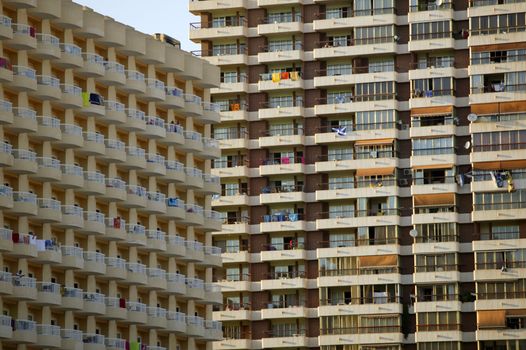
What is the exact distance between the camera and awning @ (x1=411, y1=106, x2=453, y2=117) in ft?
587

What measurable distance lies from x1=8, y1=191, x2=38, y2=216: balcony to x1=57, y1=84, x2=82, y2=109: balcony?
27.2ft

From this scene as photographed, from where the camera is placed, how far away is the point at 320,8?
18525 cm

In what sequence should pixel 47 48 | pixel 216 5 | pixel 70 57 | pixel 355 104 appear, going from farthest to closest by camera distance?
1. pixel 216 5
2. pixel 355 104
3. pixel 70 57
4. pixel 47 48

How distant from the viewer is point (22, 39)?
139 metres

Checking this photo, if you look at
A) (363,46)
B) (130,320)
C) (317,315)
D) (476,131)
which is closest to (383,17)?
(363,46)

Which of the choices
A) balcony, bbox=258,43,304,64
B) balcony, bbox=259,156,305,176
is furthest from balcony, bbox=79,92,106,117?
balcony, bbox=258,43,304,64

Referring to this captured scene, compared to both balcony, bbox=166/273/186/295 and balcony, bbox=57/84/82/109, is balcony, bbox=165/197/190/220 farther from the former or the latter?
balcony, bbox=57/84/82/109

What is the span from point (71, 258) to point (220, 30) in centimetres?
5002

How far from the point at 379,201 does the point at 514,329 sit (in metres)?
17.4

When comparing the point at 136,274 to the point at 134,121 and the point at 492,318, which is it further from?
the point at 492,318

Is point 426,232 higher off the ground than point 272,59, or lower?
lower

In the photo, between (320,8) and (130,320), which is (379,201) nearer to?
(320,8)

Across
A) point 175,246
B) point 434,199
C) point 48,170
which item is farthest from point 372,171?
point 48,170

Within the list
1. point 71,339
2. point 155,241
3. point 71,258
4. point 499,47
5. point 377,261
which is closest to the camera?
point 71,339
